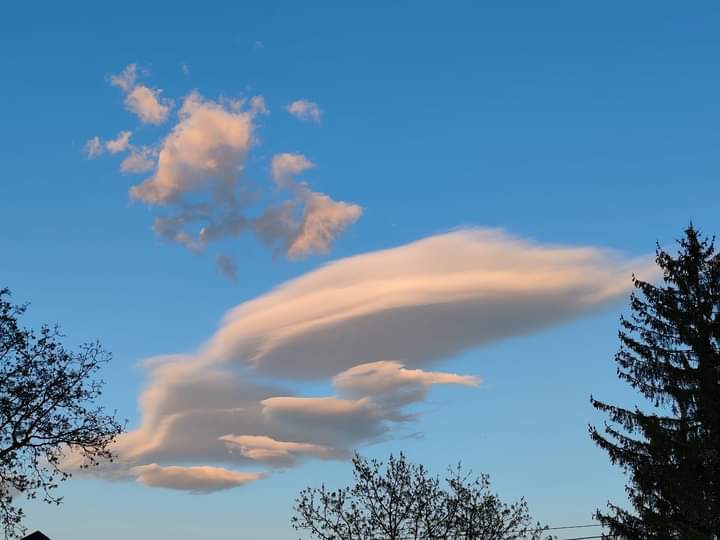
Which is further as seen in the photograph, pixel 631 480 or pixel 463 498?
pixel 463 498

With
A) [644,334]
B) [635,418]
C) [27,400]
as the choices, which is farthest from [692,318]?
[27,400]

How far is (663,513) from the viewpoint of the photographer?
101ft

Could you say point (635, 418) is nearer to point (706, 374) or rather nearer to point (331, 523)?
point (706, 374)

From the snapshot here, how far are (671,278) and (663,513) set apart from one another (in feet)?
29.6

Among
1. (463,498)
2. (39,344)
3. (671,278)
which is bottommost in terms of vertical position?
(463,498)

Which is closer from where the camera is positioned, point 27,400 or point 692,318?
point 27,400

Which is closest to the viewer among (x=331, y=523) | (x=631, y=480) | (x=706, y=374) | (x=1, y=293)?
(x=1, y=293)

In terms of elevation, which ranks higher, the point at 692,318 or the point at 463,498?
the point at 692,318

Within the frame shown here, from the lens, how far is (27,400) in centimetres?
2812

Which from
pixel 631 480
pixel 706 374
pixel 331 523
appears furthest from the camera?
pixel 331 523

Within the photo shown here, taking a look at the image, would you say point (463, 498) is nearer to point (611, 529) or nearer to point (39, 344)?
point (611, 529)

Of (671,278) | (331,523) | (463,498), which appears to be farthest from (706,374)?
(331,523)

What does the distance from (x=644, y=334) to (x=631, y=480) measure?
569 cm

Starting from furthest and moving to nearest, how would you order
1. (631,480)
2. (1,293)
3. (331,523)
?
(331,523)
(631,480)
(1,293)
